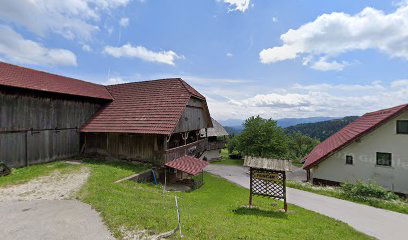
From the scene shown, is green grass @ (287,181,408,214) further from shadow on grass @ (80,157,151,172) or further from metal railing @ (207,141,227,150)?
metal railing @ (207,141,227,150)

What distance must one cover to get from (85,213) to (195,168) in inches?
383

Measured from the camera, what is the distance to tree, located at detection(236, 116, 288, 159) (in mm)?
33250

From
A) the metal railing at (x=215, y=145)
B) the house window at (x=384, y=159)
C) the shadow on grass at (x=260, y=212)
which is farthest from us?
the metal railing at (x=215, y=145)

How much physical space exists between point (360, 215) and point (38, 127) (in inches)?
891

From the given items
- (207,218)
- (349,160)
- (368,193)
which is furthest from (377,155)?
(207,218)

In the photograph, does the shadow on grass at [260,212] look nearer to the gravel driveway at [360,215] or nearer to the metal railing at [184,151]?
the gravel driveway at [360,215]

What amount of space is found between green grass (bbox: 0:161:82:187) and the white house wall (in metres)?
22.4

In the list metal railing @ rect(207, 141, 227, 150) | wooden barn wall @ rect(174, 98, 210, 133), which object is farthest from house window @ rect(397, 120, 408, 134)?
metal railing @ rect(207, 141, 227, 150)

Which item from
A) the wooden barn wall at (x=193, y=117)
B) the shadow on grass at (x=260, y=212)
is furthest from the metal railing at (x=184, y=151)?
the shadow on grass at (x=260, y=212)

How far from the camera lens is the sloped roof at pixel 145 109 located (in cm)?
1828

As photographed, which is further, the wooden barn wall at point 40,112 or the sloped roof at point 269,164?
the wooden barn wall at point 40,112

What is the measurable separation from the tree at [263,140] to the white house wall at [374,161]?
1185 centimetres

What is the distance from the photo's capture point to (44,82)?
18.2 metres

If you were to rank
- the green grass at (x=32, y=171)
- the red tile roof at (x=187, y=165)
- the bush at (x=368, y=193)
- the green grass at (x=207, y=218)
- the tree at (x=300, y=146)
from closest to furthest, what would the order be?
1. the green grass at (x=207, y=218)
2. the green grass at (x=32, y=171)
3. the bush at (x=368, y=193)
4. the red tile roof at (x=187, y=165)
5. the tree at (x=300, y=146)
